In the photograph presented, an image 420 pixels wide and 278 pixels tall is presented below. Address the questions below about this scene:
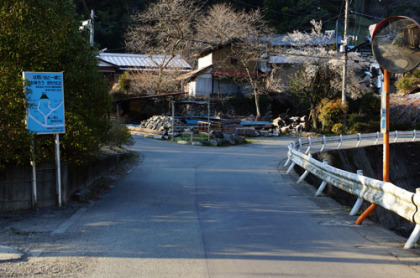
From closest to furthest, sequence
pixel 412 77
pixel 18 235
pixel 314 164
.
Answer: pixel 18 235, pixel 314 164, pixel 412 77

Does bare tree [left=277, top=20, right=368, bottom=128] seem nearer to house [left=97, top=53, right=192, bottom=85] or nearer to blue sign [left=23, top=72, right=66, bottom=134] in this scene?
house [left=97, top=53, right=192, bottom=85]

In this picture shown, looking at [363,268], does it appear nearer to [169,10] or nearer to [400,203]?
[400,203]

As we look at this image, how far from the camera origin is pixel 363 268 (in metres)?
5.47

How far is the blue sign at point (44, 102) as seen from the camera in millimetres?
8930

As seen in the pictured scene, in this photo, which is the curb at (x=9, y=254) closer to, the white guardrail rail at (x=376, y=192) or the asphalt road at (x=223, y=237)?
the asphalt road at (x=223, y=237)

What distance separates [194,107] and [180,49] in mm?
14604

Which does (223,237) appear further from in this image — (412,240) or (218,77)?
(218,77)

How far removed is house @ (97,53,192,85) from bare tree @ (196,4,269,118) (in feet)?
15.9

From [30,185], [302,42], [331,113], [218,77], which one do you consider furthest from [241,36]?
[30,185]

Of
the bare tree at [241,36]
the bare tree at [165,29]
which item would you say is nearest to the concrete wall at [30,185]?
the bare tree at [241,36]

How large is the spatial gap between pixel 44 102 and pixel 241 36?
4228cm

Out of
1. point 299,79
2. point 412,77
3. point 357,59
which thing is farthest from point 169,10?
→ point 412,77

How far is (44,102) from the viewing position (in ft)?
30.0

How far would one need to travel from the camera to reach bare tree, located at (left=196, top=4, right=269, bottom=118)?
47.1m
